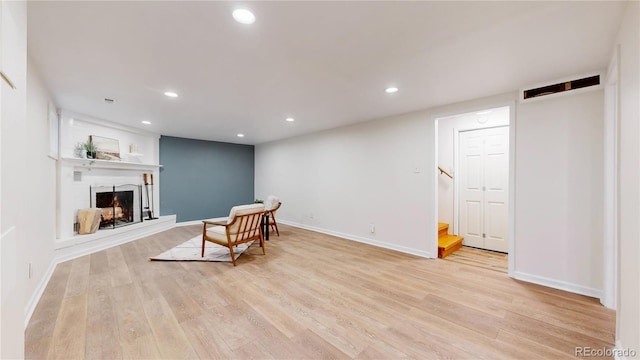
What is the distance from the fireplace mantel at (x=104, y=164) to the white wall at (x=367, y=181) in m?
3.13

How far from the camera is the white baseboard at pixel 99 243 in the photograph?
2.52 m

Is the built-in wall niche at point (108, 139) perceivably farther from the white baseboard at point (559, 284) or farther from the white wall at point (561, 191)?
the white baseboard at point (559, 284)

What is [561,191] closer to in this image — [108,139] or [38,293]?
[38,293]

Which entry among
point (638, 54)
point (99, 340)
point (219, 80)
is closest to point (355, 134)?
point (219, 80)

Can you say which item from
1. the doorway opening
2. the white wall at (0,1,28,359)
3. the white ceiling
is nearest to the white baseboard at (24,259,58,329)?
the white wall at (0,1,28,359)

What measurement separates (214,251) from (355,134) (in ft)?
10.8

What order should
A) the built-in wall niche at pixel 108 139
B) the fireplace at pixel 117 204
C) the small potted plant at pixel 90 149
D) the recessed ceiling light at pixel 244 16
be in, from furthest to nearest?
the fireplace at pixel 117 204
the small potted plant at pixel 90 149
the built-in wall niche at pixel 108 139
the recessed ceiling light at pixel 244 16

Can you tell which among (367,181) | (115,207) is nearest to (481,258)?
(367,181)

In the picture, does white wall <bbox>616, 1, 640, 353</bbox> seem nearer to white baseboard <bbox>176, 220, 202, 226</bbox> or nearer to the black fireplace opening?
the black fireplace opening

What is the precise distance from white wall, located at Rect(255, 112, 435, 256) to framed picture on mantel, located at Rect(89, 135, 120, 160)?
349 cm

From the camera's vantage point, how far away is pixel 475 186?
4309 millimetres

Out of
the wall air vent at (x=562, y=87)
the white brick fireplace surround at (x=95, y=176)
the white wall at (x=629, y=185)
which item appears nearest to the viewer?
the white wall at (x=629, y=185)

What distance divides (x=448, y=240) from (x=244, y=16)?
4212 mm

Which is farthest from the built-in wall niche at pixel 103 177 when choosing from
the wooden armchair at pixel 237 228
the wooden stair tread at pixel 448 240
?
the wooden stair tread at pixel 448 240
